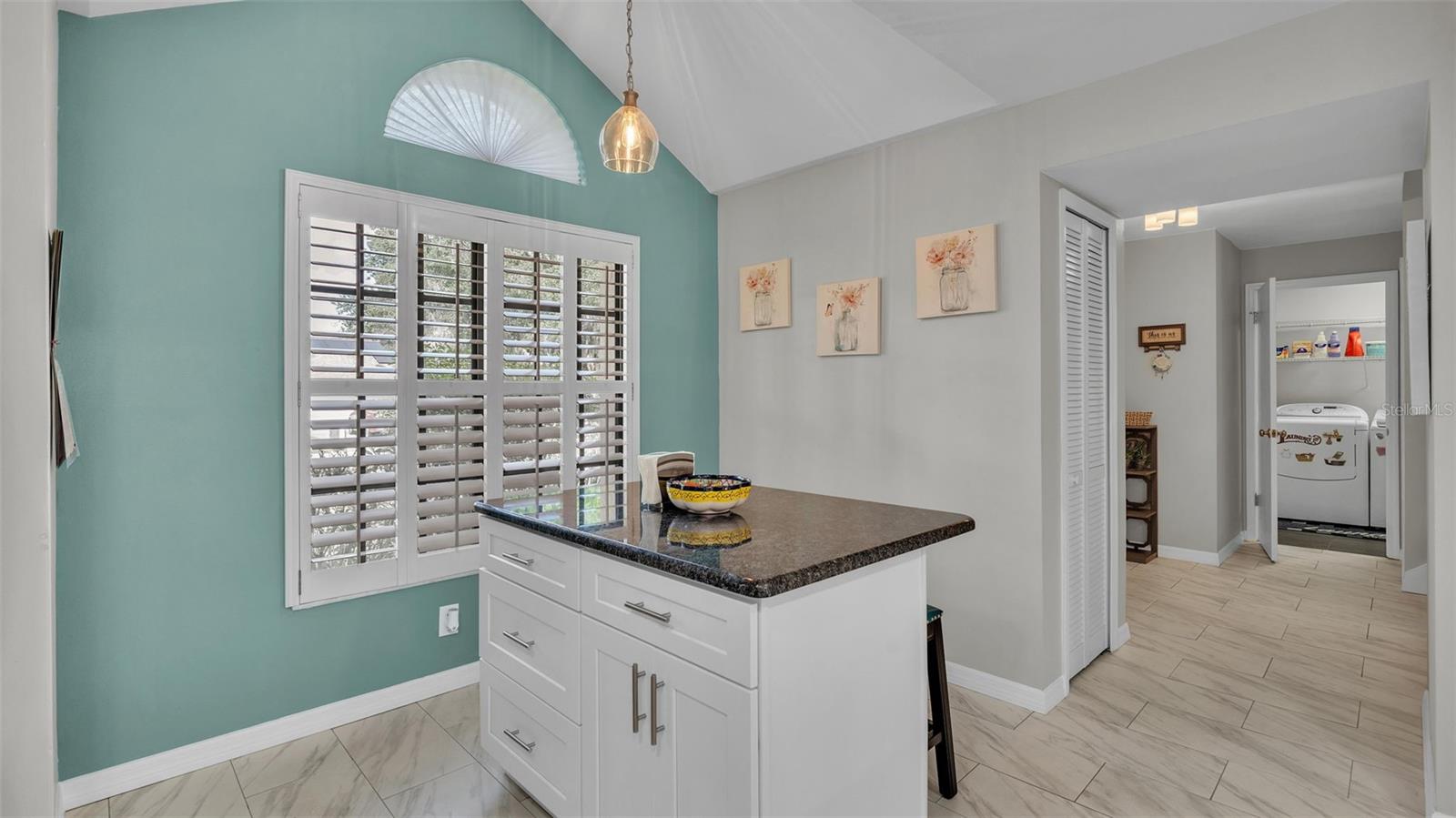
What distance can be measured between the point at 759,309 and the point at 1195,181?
82.4 inches

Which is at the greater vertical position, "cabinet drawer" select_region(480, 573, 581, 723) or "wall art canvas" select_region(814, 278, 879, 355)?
"wall art canvas" select_region(814, 278, 879, 355)

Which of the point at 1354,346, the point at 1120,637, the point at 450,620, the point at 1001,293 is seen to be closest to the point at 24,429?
the point at 450,620

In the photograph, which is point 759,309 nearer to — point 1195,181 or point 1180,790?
point 1195,181

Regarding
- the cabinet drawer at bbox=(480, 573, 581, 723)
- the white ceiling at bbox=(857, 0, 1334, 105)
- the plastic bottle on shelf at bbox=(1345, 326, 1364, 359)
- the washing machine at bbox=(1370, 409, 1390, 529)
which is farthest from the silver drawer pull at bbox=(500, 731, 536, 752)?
the plastic bottle on shelf at bbox=(1345, 326, 1364, 359)

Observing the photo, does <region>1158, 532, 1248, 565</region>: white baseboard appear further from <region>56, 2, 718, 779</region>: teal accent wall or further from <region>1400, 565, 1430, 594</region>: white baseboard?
<region>56, 2, 718, 779</region>: teal accent wall

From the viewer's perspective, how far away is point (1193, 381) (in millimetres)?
5121

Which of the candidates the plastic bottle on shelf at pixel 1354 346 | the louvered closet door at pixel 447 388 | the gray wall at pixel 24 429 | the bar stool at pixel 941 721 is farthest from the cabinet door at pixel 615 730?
the plastic bottle on shelf at pixel 1354 346

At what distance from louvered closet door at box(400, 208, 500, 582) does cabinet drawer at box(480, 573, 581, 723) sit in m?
0.71

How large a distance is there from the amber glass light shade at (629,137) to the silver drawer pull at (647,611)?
1.28 metres

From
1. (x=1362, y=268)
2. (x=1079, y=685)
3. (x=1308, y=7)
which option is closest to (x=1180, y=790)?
(x=1079, y=685)

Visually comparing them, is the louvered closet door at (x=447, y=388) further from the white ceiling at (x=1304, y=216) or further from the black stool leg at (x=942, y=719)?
the white ceiling at (x=1304, y=216)

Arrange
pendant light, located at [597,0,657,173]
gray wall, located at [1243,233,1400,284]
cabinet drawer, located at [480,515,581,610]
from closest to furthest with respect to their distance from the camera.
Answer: cabinet drawer, located at [480,515,581,610], pendant light, located at [597,0,657,173], gray wall, located at [1243,233,1400,284]

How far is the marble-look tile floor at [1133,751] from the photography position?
2154mm

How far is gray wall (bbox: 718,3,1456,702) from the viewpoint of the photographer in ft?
6.94
